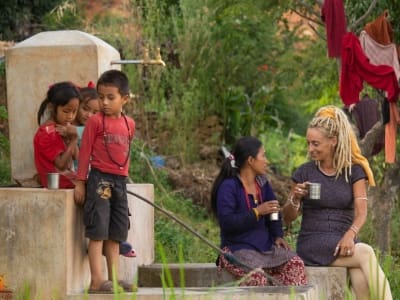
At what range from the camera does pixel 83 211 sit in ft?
22.8

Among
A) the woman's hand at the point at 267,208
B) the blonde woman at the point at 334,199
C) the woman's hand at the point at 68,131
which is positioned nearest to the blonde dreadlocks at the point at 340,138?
the blonde woman at the point at 334,199

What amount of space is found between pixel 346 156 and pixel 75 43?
1.95m

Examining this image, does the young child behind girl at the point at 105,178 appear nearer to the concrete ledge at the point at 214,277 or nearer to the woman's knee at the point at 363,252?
the concrete ledge at the point at 214,277

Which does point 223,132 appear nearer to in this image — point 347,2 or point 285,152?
point 285,152

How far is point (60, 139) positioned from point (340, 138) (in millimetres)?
1655

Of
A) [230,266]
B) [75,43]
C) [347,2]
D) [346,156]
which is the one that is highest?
[347,2]

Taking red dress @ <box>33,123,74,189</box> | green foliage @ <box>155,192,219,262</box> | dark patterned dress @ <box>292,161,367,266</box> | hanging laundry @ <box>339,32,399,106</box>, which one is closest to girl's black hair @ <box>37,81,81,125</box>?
red dress @ <box>33,123,74,189</box>

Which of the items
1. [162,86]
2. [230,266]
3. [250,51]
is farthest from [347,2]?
[230,266]

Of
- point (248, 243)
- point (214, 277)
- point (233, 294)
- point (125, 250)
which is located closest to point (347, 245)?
point (248, 243)

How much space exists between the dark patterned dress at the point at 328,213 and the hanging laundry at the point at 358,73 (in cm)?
368

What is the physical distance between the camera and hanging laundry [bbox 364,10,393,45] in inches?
438

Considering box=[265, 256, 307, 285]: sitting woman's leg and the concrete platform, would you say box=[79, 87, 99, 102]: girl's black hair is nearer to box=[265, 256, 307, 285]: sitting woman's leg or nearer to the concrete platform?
the concrete platform

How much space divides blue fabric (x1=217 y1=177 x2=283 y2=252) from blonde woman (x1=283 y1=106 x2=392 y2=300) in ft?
0.72

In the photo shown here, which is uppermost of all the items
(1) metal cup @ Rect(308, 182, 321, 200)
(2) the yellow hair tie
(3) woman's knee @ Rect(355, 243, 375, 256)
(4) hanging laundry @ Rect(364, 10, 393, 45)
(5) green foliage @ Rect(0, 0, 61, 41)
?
(5) green foliage @ Rect(0, 0, 61, 41)
